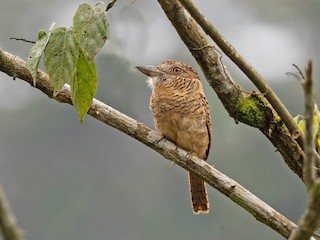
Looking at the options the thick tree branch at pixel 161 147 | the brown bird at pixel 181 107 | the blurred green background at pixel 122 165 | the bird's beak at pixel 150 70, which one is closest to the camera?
the thick tree branch at pixel 161 147

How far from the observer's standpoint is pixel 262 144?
52.0 feet

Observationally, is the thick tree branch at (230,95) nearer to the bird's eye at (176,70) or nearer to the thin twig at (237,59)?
the thin twig at (237,59)

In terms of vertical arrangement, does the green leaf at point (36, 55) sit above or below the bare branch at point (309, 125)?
below

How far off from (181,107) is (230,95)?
103cm

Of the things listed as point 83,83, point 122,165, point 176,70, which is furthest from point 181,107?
point 122,165

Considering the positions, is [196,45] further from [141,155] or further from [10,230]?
[141,155]

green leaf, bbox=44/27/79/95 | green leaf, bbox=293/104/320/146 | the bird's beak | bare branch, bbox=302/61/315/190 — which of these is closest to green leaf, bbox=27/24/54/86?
green leaf, bbox=44/27/79/95

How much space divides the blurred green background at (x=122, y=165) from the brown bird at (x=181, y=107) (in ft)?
22.7

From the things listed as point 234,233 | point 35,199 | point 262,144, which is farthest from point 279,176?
point 35,199

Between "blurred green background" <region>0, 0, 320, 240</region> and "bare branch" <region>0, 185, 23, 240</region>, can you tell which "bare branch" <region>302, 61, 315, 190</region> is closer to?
"bare branch" <region>0, 185, 23, 240</region>

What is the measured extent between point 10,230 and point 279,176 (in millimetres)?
13291

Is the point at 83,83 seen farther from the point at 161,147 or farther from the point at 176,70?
the point at 176,70

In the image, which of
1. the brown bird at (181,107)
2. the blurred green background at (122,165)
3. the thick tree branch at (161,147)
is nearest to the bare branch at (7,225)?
the thick tree branch at (161,147)

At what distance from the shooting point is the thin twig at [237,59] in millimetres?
3213
